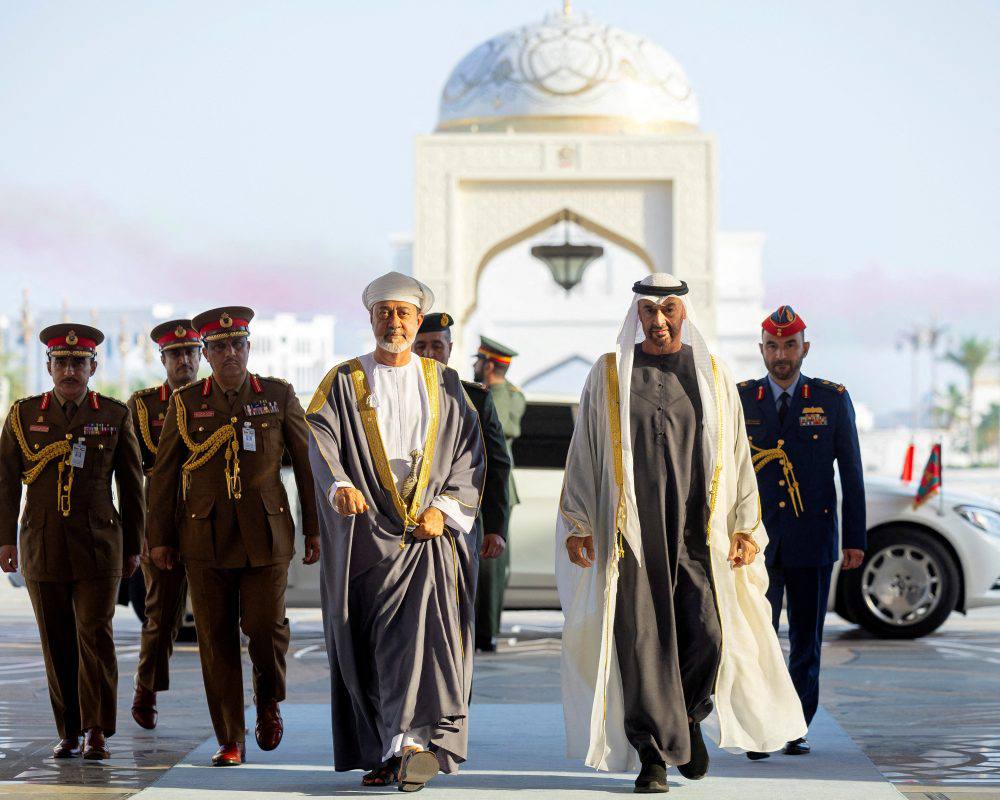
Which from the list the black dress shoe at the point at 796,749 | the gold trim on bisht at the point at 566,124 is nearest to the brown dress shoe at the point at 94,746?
the black dress shoe at the point at 796,749

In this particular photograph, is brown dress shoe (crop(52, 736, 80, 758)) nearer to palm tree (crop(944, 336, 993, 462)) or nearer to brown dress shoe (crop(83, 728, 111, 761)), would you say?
brown dress shoe (crop(83, 728, 111, 761))

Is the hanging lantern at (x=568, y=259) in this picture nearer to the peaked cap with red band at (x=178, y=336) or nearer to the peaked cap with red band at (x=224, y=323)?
the peaked cap with red band at (x=178, y=336)

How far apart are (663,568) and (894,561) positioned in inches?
214

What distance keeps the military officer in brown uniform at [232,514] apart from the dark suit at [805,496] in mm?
1851

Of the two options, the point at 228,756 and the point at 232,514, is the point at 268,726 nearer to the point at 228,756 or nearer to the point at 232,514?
the point at 228,756

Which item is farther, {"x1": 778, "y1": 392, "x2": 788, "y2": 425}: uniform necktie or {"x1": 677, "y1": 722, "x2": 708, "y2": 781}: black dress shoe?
{"x1": 778, "y1": 392, "x2": 788, "y2": 425}: uniform necktie

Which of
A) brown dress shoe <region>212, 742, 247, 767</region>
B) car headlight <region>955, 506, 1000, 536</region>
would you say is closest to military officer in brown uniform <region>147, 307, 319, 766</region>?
brown dress shoe <region>212, 742, 247, 767</region>

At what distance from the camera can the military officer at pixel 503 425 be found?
10109 mm

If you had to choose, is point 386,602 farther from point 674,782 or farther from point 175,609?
point 175,609

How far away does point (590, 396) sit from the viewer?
20.5 ft

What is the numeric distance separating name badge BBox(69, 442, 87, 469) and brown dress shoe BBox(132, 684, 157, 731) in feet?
3.70

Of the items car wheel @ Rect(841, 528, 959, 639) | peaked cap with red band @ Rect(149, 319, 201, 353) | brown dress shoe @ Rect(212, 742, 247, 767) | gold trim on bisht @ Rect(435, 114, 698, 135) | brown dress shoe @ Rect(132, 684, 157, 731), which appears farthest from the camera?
gold trim on bisht @ Rect(435, 114, 698, 135)

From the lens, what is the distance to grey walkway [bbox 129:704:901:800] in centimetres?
589

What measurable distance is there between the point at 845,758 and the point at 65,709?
9.80 ft
